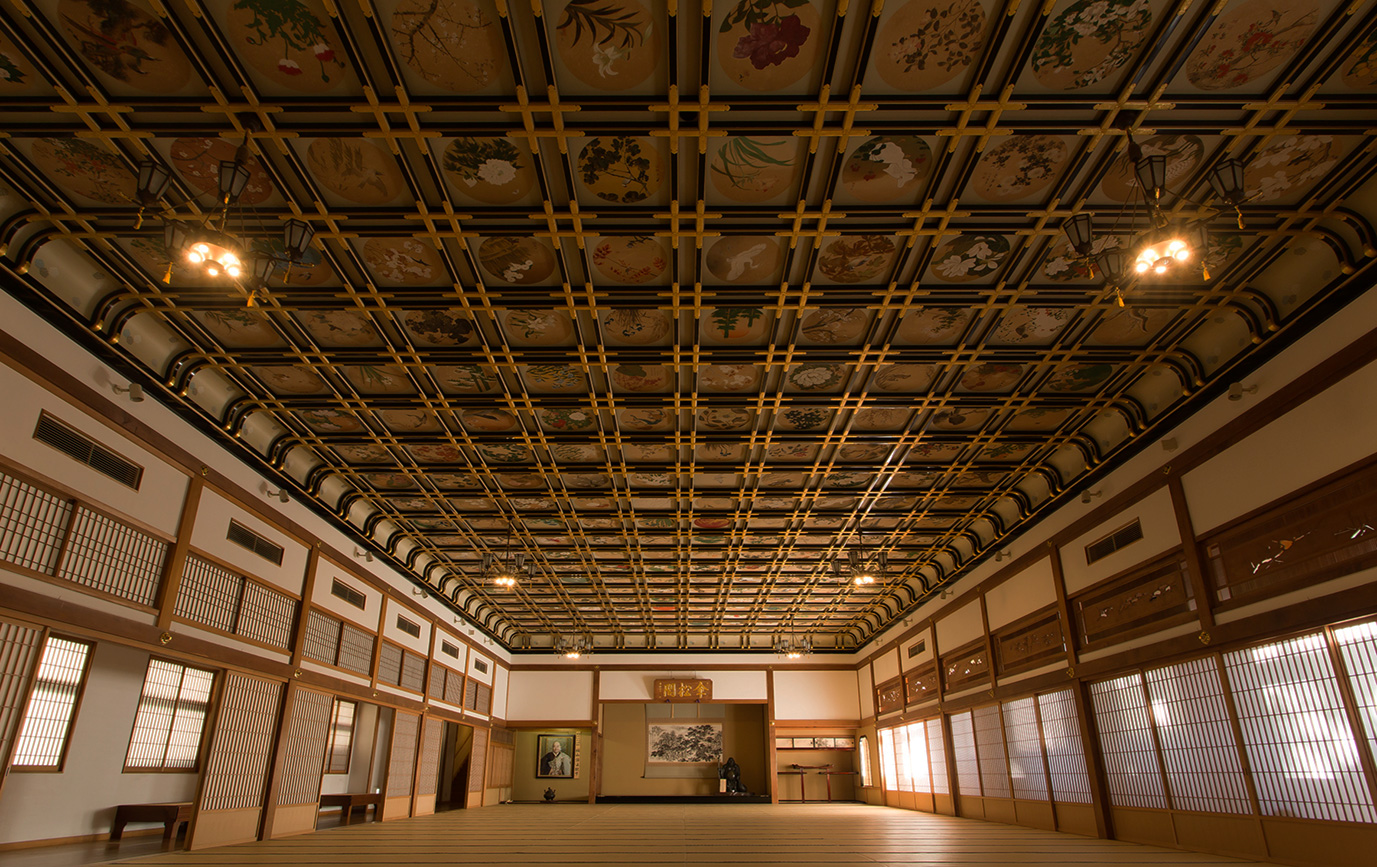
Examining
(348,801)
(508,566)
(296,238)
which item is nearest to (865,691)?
(508,566)

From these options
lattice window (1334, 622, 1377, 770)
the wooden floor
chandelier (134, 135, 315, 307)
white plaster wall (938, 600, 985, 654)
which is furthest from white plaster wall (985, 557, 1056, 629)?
chandelier (134, 135, 315, 307)

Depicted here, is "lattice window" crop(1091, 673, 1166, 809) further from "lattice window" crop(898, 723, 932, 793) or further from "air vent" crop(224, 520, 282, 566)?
"air vent" crop(224, 520, 282, 566)

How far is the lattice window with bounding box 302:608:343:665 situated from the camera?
1105cm

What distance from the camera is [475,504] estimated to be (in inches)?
493

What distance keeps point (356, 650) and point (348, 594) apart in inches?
41.6

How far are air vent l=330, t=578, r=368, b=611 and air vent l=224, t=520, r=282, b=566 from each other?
1804 mm

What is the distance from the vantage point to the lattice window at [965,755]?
1427 centimetres

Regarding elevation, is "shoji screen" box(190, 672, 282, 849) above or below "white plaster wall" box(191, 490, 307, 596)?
below

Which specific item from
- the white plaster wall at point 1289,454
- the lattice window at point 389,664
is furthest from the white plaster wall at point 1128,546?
the lattice window at point 389,664

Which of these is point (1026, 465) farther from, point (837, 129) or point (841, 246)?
point (837, 129)

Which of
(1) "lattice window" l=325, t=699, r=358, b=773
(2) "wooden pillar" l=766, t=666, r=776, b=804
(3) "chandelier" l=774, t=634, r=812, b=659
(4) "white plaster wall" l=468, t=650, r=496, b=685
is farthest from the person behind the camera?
(3) "chandelier" l=774, t=634, r=812, b=659

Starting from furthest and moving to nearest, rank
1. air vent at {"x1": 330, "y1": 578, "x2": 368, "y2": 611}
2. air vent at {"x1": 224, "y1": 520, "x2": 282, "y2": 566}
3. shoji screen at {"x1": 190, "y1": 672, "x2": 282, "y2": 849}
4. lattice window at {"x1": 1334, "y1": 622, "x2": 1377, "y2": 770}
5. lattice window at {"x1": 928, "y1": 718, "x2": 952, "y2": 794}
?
1. lattice window at {"x1": 928, "y1": 718, "x2": 952, "y2": 794}
2. air vent at {"x1": 330, "y1": 578, "x2": 368, "y2": 611}
3. air vent at {"x1": 224, "y1": 520, "x2": 282, "y2": 566}
4. shoji screen at {"x1": 190, "y1": 672, "x2": 282, "y2": 849}
5. lattice window at {"x1": 1334, "y1": 622, "x2": 1377, "y2": 770}

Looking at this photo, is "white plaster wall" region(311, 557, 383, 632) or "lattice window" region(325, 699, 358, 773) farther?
"lattice window" region(325, 699, 358, 773)

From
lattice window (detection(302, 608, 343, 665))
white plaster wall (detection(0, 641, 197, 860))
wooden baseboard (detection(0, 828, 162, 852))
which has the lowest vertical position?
wooden baseboard (detection(0, 828, 162, 852))
